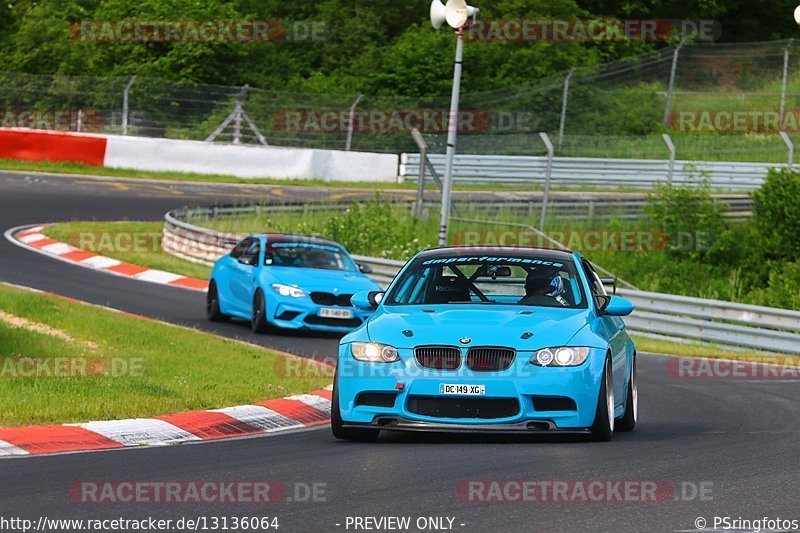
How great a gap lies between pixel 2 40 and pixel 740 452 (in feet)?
169

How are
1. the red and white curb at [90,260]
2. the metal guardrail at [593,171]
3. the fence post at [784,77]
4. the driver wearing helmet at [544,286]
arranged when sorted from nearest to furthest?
the driver wearing helmet at [544,286]
the red and white curb at [90,260]
the metal guardrail at [593,171]
the fence post at [784,77]

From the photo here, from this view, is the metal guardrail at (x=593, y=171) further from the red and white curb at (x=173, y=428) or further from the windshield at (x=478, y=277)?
the windshield at (x=478, y=277)

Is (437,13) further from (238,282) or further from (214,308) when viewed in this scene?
(214,308)

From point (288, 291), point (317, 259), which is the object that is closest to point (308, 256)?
point (317, 259)

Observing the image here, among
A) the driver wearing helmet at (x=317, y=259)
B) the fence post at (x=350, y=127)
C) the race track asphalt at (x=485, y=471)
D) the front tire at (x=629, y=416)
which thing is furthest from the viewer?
the fence post at (x=350, y=127)

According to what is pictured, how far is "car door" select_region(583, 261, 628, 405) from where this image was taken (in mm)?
10375

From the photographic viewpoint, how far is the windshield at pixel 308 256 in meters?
19.9

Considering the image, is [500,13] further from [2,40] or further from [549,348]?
[549,348]

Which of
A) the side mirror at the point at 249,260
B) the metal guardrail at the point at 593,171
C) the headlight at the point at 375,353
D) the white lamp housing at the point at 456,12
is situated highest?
the white lamp housing at the point at 456,12

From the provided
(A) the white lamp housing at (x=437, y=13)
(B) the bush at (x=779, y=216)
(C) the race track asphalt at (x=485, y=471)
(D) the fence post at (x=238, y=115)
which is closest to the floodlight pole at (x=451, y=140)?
(A) the white lamp housing at (x=437, y=13)

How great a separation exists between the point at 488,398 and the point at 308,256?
35.9 ft

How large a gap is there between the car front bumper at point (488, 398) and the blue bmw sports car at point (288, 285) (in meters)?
9.25

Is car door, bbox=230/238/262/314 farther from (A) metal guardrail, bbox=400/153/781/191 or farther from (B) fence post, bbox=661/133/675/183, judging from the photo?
(A) metal guardrail, bbox=400/153/781/191

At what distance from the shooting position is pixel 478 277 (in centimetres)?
1116
